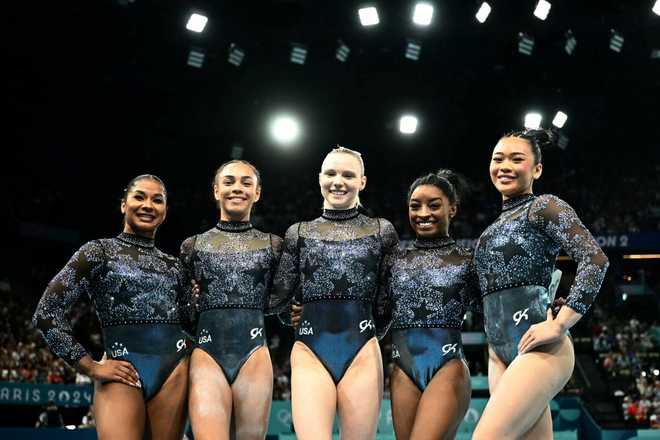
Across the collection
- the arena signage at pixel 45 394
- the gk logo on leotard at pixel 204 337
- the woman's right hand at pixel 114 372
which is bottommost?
the arena signage at pixel 45 394

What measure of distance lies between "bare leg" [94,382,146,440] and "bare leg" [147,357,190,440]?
7 centimetres

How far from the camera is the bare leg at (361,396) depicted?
4.20 m

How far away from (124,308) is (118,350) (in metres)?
0.24

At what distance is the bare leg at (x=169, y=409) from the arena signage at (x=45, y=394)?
9411 millimetres

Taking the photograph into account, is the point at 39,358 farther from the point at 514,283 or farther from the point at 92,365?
the point at 514,283

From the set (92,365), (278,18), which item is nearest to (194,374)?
(92,365)

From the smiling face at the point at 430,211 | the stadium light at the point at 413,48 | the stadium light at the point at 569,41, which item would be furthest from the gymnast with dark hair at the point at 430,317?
the stadium light at the point at 413,48

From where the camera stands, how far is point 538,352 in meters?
3.95

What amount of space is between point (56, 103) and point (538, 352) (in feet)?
54.4

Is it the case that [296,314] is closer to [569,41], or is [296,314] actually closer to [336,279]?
[336,279]

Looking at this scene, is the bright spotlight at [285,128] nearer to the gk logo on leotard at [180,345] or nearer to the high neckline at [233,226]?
the high neckline at [233,226]

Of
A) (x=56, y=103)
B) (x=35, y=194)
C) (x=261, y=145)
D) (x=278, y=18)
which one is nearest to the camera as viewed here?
(x=278, y=18)

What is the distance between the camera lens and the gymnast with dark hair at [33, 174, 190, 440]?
4.38 m

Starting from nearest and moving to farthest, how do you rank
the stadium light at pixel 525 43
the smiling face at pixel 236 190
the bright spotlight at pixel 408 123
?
the smiling face at pixel 236 190, the stadium light at pixel 525 43, the bright spotlight at pixel 408 123
